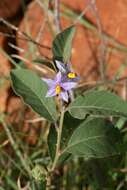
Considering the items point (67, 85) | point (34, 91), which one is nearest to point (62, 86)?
point (67, 85)

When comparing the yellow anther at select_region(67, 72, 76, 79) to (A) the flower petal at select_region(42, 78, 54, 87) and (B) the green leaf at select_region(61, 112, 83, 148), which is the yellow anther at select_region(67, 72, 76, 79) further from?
(B) the green leaf at select_region(61, 112, 83, 148)

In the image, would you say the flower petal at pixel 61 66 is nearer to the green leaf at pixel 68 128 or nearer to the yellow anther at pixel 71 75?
the yellow anther at pixel 71 75

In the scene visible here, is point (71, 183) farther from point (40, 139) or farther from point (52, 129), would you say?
point (52, 129)

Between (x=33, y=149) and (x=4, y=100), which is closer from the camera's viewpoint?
(x=33, y=149)

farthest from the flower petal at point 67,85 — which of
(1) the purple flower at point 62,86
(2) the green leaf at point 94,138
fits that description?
(2) the green leaf at point 94,138

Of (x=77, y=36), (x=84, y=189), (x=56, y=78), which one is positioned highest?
(x=56, y=78)

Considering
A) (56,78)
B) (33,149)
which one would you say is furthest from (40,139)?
(56,78)

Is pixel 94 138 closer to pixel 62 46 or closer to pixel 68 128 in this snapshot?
pixel 68 128
